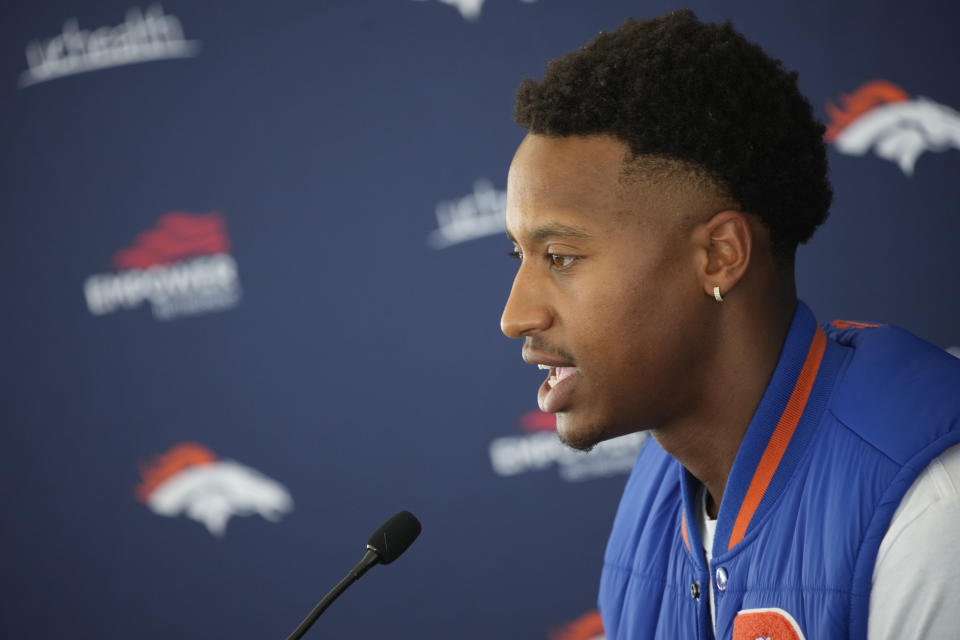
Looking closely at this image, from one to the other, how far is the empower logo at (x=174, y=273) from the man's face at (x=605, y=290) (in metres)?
1.16

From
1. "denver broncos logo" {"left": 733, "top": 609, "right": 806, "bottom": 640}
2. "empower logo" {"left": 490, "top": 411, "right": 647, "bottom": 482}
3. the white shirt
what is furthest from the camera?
"empower logo" {"left": 490, "top": 411, "right": 647, "bottom": 482}

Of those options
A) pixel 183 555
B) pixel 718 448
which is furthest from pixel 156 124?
pixel 718 448

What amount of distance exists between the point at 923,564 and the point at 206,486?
1580 mm

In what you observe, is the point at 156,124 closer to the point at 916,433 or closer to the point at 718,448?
the point at 718,448

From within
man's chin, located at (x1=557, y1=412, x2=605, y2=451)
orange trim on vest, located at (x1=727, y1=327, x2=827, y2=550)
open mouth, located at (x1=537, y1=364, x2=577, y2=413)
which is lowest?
orange trim on vest, located at (x1=727, y1=327, x2=827, y2=550)

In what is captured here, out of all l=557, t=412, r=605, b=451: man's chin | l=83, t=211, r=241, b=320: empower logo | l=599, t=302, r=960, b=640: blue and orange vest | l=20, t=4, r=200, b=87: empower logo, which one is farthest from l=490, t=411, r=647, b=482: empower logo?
l=20, t=4, r=200, b=87: empower logo

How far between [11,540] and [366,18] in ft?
4.67

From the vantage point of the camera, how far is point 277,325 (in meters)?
1.88

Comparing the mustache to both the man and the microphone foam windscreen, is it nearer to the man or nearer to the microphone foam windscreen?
the man

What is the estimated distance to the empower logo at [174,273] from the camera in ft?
6.13

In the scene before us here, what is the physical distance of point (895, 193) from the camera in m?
1.78

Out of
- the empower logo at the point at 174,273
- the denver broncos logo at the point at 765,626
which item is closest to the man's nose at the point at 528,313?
the denver broncos logo at the point at 765,626

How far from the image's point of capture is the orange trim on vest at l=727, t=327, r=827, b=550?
0.83 m

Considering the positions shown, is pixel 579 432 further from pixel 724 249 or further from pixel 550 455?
pixel 550 455
